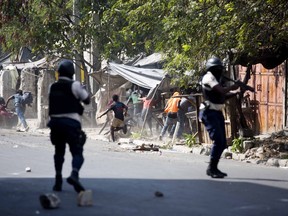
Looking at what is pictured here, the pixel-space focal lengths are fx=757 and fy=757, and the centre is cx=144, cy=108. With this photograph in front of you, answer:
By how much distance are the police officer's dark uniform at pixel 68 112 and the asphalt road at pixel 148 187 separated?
0.65m

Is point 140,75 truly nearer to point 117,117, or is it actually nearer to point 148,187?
point 117,117

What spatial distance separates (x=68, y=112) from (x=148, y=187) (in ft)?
6.12

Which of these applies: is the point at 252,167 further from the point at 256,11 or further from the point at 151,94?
the point at 151,94

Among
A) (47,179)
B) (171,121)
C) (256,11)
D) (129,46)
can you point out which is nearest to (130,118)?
(171,121)

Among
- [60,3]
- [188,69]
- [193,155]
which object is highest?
[60,3]

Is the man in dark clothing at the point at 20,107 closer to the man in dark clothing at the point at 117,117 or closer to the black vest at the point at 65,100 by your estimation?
the man in dark clothing at the point at 117,117

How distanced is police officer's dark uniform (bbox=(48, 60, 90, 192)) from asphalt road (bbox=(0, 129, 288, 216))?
2.13ft

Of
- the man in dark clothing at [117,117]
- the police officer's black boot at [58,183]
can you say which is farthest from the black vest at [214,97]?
the man in dark clothing at [117,117]

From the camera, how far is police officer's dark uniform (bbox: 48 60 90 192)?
31.2 ft

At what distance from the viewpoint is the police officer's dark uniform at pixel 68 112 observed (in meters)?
9.52

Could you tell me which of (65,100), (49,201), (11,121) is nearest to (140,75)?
(11,121)

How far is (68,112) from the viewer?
9609mm

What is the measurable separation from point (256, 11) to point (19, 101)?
14.9m

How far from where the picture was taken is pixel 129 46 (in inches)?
1172
